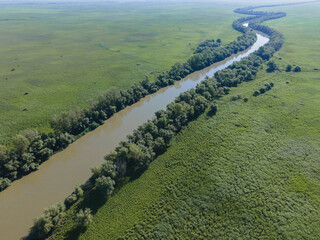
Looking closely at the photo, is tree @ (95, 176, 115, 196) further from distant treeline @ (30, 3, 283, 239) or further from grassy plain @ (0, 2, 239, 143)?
grassy plain @ (0, 2, 239, 143)

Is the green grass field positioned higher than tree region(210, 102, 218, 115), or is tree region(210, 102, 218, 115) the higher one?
tree region(210, 102, 218, 115)

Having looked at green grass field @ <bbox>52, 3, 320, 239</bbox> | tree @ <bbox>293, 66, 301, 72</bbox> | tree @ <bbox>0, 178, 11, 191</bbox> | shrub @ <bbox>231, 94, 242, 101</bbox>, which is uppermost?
tree @ <bbox>293, 66, 301, 72</bbox>

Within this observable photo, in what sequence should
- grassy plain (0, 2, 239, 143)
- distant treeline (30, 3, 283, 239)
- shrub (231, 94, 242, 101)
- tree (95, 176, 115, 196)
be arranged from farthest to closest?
shrub (231, 94, 242, 101), grassy plain (0, 2, 239, 143), distant treeline (30, 3, 283, 239), tree (95, 176, 115, 196)

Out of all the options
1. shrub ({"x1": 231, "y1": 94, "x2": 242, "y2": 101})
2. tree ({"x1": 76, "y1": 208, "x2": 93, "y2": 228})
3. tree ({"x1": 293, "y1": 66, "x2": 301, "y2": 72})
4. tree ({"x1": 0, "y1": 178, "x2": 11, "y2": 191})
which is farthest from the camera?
tree ({"x1": 293, "y1": 66, "x2": 301, "y2": 72})

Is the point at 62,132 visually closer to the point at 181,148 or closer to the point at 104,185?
the point at 104,185

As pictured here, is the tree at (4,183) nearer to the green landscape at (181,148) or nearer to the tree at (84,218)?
the green landscape at (181,148)

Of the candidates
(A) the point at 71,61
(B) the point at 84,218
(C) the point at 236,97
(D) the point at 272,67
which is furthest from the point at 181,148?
(A) the point at 71,61

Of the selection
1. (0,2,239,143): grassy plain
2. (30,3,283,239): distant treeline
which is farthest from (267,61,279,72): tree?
(0,2,239,143): grassy plain
